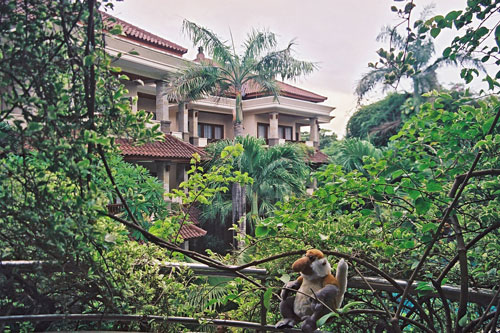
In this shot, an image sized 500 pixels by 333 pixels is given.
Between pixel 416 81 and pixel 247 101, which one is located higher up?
pixel 416 81

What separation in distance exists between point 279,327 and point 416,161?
3.98 ft

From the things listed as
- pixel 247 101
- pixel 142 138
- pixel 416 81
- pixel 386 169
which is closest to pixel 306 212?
pixel 386 169

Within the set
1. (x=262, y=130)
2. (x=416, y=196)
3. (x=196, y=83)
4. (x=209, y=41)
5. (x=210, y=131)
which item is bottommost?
(x=416, y=196)

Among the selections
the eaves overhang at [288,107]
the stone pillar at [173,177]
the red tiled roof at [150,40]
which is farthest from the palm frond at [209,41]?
the stone pillar at [173,177]

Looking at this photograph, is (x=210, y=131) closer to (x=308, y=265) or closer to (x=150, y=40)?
(x=150, y=40)

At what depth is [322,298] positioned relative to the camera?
1.88 m

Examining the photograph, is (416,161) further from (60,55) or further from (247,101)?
(247,101)

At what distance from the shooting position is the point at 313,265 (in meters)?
1.94

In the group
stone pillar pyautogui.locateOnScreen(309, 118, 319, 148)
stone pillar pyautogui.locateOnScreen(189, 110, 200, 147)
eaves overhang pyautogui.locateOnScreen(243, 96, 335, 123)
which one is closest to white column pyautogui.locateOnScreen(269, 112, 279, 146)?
eaves overhang pyautogui.locateOnScreen(243, 96, 335, 123)

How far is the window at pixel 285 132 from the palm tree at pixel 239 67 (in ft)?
20.6

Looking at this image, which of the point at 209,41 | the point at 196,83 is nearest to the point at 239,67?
the point at 209,41

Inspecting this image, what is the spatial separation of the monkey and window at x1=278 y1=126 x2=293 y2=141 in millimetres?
18241

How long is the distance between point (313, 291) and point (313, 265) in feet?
0.36

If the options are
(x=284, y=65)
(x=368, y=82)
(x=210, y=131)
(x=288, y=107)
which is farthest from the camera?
(x=368, y=82)
